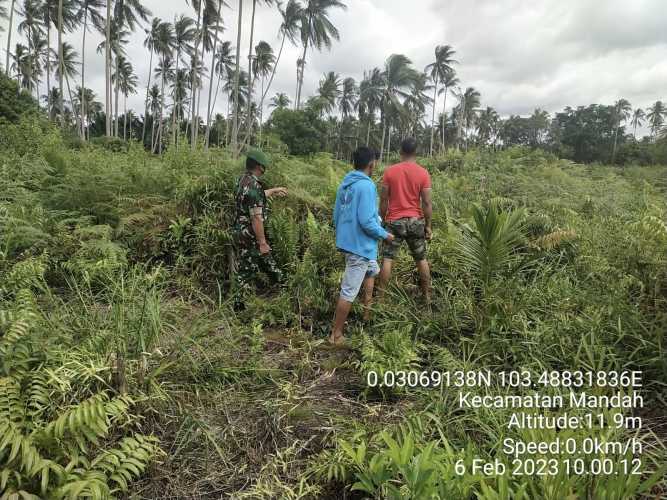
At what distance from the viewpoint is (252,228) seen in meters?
4.18

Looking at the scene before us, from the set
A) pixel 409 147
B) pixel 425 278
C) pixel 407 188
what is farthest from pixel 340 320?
pixel 409 147

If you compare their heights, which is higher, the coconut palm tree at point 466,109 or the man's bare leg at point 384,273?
the coconut palm tree at point 466,109

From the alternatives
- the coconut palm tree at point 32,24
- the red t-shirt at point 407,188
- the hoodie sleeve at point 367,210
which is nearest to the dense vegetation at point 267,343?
the red t-shirt at point 407,188

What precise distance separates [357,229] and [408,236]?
89 centimetres

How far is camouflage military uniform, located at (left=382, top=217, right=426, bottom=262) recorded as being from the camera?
407 centimetres

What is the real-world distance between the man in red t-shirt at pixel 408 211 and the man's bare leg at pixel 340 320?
2.39 feet

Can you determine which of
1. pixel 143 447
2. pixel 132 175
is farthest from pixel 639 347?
pixel 132 175

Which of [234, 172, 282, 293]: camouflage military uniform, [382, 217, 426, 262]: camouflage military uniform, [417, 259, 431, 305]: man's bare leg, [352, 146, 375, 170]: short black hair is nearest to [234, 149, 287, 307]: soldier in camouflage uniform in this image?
[234, 172, 282, 293]: camouflage military uniform

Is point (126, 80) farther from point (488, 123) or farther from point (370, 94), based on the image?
point (488, 123)

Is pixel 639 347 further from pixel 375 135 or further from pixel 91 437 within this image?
pixel 375 135

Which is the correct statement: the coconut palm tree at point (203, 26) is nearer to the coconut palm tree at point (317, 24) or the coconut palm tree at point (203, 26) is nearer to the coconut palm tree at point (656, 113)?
the coconut palm tree at point (317, 24)

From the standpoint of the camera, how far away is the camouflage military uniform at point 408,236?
407 cm

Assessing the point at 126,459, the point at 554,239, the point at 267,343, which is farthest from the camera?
the point at 554,239

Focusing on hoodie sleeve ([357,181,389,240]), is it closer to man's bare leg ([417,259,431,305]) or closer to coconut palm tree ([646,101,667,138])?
man's bare leg ([417,259,431,305])
